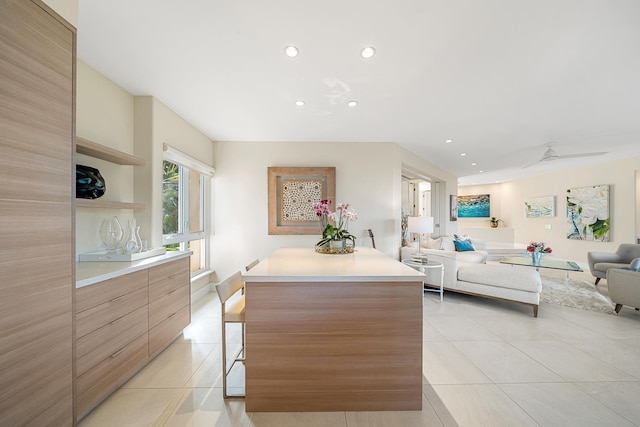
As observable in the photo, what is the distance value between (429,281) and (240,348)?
2.90 m

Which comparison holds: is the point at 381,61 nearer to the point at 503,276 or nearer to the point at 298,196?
the point at 298,196

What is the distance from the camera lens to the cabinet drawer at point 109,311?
1433mm

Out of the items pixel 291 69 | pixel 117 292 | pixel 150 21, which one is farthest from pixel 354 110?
pixel 117 292

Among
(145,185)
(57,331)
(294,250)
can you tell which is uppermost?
(145,185)

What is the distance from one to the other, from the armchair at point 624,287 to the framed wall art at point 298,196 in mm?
3684

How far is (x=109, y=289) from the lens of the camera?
1.62 metres

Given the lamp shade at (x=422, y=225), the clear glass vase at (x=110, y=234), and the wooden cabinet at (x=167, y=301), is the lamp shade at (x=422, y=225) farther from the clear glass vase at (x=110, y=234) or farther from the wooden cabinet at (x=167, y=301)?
the clear glass vase at (x=110, y=234)

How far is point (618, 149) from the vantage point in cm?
435

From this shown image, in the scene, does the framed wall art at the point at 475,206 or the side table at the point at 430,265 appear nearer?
the side table at the point at 430,265

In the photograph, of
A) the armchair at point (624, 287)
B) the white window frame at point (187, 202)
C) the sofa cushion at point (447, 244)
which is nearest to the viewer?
the armchair at point (624, 287)

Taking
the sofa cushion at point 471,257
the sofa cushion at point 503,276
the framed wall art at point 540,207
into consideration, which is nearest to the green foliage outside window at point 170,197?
the sofa cushion at point 503,276

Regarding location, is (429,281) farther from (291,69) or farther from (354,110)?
(291,69)

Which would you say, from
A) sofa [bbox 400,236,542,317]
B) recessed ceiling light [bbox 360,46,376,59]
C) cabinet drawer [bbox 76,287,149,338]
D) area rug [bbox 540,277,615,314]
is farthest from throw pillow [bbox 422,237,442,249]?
cabinet drawer [bbox 76,287,149,338]

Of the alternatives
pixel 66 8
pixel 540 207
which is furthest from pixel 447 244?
pixel 66 8
